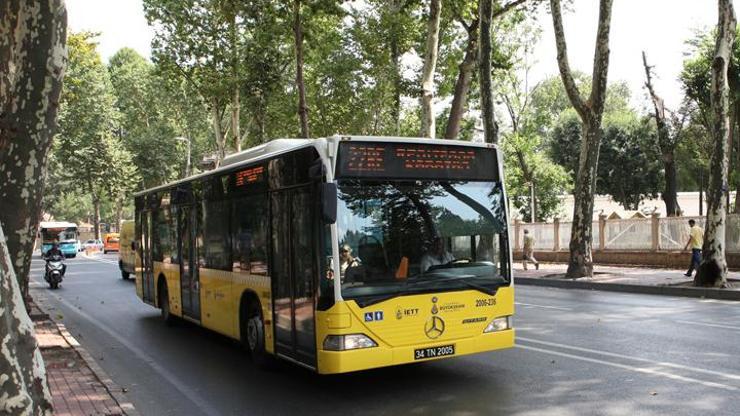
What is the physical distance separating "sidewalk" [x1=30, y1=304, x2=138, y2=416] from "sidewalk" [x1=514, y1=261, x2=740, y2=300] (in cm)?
1358

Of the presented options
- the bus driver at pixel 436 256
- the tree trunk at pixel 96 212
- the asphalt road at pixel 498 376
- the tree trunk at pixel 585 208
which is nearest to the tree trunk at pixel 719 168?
the asphalt road at pixel 498 376

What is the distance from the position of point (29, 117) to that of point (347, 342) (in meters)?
3.52

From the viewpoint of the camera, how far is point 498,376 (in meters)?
7.78

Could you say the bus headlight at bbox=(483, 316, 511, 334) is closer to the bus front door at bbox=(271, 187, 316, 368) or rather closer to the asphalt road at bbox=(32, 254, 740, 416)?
the asphalt road at bbox=(32, 254, 740, 416)

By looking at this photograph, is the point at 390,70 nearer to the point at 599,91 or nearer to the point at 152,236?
Result: the point at 599,91

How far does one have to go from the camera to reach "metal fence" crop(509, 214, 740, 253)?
844 inches

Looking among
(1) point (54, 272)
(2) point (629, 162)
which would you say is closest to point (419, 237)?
(1) point (54, 272)

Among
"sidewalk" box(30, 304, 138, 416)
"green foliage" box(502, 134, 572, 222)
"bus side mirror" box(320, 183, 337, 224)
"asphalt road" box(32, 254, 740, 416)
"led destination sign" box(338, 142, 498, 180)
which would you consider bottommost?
"asphalt road" box(32, 254, 740, 416)

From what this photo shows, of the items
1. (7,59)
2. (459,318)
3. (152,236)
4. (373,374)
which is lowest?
(373,374)

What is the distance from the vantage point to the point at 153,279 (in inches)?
561

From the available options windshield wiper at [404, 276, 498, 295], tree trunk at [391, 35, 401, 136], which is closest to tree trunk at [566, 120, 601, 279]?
tree trunk at [391, 35, 401, 136]

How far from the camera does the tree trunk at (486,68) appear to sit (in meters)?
21.3

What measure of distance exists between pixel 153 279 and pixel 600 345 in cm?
905

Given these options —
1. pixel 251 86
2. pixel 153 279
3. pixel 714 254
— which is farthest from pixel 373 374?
pixel 251 86
